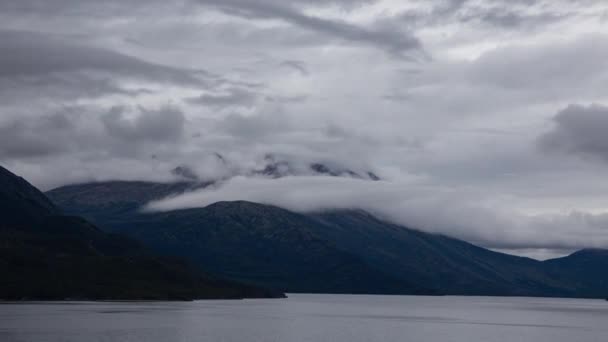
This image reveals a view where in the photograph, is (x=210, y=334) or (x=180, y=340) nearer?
(x=180, y=340)

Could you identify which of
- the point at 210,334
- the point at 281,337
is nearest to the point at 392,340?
the point at 281,337

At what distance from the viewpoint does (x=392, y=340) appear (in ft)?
652

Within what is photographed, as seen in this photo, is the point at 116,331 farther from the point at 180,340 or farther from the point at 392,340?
the point at 392,340

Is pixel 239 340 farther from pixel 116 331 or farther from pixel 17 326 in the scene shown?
pixel 17 326

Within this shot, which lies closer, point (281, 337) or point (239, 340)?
point (239, 340)

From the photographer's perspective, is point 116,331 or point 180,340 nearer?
point 180,340

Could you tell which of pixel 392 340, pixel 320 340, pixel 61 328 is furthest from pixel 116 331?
pixel 392 340

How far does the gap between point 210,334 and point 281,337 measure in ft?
56.8

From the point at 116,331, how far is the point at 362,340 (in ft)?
192

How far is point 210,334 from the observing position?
198875 mm

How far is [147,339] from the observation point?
175 metres

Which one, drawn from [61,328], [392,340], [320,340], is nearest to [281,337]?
[320,340]

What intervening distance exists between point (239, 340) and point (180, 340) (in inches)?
545

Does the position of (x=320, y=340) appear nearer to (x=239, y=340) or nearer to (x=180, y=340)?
(x=239, y=340)
